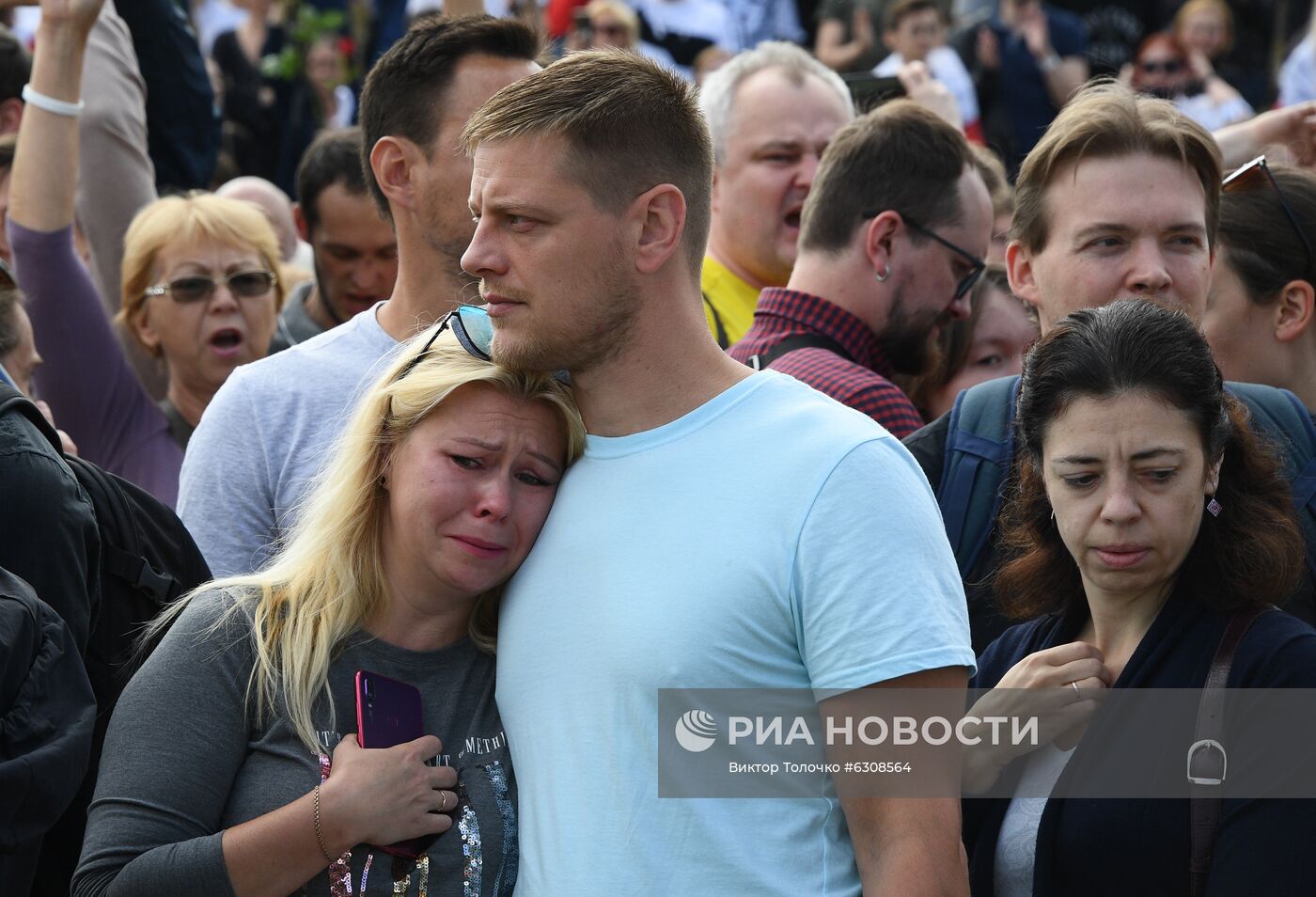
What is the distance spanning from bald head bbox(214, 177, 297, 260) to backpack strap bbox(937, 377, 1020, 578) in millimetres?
4283

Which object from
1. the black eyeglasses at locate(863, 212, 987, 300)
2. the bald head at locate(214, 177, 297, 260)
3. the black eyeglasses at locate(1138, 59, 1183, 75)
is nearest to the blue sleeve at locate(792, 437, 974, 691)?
the black eyeglasses at locate(863, 212, 987, 300)

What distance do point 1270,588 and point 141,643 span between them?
6.67ft

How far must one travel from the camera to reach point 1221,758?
2490 mm

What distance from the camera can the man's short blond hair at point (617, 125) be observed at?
2518 millimetres

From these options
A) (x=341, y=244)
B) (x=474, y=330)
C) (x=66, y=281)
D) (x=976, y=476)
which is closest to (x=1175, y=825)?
(x=976, y=476)

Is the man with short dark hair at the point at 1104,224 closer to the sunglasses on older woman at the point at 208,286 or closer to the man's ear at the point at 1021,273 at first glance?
the man's ear at the point at 1021,273

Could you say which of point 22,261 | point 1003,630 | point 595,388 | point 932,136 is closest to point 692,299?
point 595,388

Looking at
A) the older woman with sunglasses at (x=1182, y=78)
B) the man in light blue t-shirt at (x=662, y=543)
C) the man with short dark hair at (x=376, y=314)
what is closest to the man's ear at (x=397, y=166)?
the man with short dark hair at (x=376, y=314)

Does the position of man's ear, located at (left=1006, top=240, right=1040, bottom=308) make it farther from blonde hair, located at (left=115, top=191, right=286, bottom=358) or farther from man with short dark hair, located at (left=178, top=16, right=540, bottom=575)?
blonde hair, located at (left=115, top=191, right=286, bottom=358)

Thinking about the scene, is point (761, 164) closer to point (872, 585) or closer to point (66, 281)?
point (66, 281)

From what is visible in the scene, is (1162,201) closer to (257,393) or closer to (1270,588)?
(1270,588)

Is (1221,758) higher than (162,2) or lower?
lower

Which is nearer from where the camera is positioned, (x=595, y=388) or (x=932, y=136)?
(x=595, y=388)

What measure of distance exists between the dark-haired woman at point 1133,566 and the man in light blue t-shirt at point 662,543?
40cm
